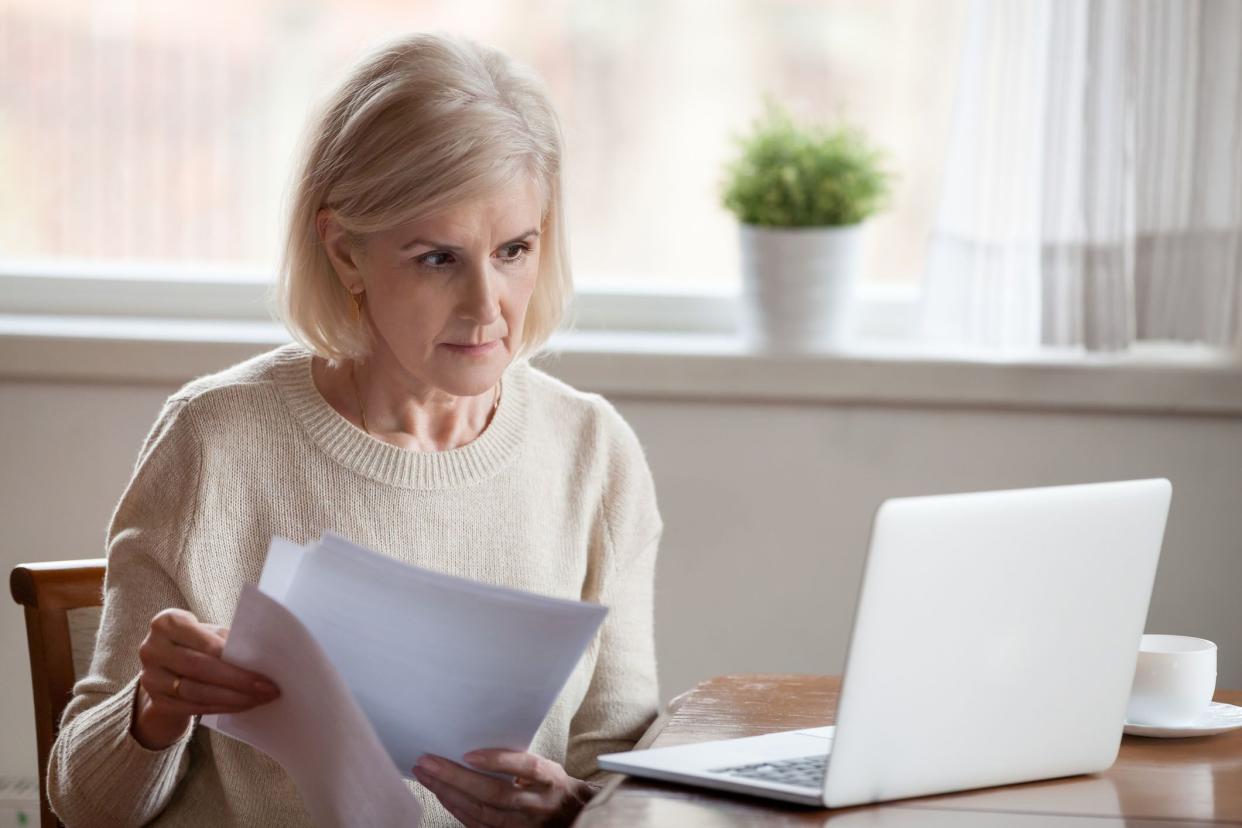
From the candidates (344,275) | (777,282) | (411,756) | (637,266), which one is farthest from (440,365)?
(637,266)

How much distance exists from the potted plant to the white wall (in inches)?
5.4

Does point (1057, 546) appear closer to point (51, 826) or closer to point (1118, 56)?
point (51, 826)

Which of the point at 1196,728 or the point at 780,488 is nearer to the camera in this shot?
the point at 1196,728

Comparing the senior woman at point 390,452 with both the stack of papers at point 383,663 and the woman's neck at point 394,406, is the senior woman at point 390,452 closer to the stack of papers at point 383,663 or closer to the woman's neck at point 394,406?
the woman's neck at point 394,406

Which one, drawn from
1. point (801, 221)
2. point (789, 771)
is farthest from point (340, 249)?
point (801, 221)

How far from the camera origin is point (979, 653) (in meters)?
0.96

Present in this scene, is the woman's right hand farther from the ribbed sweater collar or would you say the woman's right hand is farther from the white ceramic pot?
the white ceramic pot

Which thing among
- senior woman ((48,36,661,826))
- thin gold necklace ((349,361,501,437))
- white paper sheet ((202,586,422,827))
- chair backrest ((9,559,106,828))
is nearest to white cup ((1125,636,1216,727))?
senior woman ((48,36,661,826))

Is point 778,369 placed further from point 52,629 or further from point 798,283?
point 52,629

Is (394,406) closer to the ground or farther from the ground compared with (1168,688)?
farther from the ground

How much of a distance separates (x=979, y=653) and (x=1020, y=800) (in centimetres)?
12

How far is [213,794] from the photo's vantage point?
1.33 meters

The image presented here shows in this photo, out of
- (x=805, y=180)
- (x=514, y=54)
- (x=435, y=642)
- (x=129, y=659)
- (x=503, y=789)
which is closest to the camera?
(x=435, y=642)

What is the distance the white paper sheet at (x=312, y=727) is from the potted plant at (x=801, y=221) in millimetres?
1277
